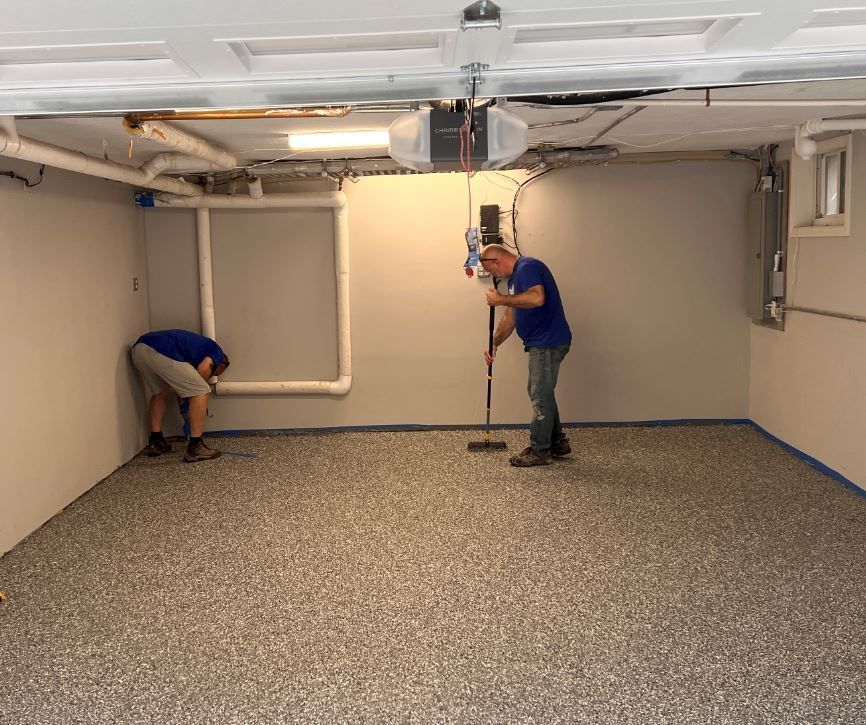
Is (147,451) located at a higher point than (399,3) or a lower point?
lower

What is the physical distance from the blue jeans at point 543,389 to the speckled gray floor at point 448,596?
0.79 ft

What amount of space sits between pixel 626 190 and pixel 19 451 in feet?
14.7

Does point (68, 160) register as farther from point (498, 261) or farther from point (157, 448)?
point (498, 261)

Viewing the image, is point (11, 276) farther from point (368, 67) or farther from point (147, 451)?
point (368, 67)

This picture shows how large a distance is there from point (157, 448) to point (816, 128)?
15.5ft

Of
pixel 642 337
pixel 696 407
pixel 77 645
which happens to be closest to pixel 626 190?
pixel 642 337

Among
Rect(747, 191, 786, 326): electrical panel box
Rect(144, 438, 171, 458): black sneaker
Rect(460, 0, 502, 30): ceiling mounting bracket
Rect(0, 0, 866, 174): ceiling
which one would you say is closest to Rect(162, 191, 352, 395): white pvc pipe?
Rect(144, 438, 171, 458): black sneaker

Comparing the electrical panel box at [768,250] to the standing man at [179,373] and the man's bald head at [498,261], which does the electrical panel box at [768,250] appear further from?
the standing man at [179,373]

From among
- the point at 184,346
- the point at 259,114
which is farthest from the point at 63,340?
the point at 259,114

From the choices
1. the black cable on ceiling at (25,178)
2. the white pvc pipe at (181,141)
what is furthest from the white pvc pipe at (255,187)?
the black cable on ceiling at (25,178)

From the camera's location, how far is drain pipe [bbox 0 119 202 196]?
3822 millimetres

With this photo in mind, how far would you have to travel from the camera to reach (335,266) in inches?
260

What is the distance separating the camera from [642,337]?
661cm

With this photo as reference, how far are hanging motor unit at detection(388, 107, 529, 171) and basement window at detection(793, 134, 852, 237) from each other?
10.3 ft
